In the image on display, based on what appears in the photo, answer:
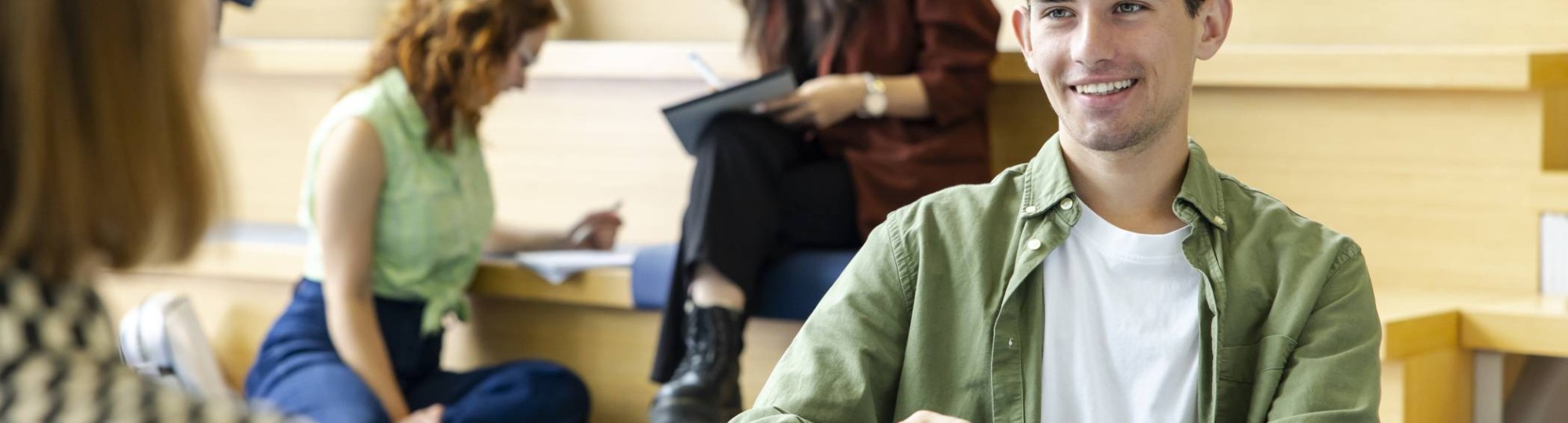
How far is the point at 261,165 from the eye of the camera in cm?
384

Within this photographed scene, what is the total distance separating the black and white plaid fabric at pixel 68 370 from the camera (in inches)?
28.0

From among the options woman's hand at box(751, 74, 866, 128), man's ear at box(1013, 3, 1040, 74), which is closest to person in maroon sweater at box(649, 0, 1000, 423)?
woman's hand at box(751, 74, 866, 128)

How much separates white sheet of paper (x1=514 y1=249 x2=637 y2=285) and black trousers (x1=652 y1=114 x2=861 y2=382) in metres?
0.33

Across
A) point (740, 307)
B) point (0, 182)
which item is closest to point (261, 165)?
point (740, 307)

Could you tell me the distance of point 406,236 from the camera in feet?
8.73

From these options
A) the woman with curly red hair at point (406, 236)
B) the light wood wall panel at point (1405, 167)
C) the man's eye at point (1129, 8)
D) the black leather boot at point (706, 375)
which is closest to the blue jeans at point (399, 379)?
the woman with curly red hair at point (406, 236)

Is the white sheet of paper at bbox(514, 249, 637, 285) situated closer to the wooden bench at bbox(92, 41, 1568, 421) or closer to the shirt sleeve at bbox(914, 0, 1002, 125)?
the wooden bench at bbox(92, 41, 1568, 421)

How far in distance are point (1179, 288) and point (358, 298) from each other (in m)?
1.59

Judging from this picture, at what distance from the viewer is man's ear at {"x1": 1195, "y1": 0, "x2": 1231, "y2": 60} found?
142 cm

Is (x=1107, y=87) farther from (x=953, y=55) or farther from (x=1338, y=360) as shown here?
(x=953, y=55)

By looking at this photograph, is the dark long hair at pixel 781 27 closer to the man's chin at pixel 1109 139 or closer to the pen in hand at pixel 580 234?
the pen in hand at pixel 580 234

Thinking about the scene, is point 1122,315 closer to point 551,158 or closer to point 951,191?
point 951,191

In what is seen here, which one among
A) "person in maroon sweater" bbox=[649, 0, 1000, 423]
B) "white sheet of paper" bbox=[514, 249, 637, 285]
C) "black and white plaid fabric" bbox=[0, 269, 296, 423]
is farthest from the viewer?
"white sheet of paper" bbox=[514, 249, 637, 285]

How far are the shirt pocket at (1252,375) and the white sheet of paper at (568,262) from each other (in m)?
1.61
